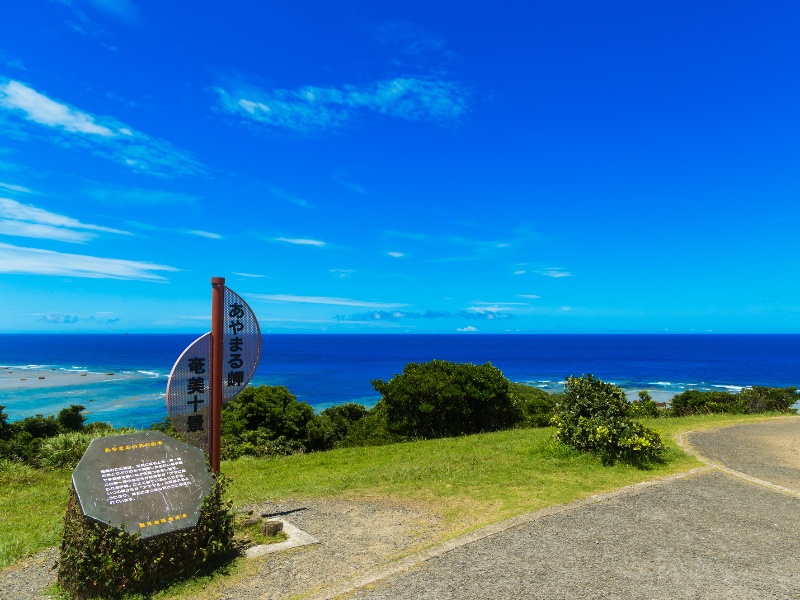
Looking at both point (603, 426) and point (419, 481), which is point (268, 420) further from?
point (603, 426)

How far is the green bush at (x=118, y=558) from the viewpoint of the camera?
458cm

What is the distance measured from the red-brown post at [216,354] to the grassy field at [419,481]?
1.68 m

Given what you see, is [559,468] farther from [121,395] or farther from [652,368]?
[652,368]

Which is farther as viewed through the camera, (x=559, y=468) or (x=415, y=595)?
(x=559, y=468)

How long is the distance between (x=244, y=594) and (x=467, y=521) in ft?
9.31

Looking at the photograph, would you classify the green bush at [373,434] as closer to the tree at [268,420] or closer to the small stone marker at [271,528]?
the tree at [268,420]

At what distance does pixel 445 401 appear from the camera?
1686 centimetres

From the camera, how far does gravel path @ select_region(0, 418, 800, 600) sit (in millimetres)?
4625

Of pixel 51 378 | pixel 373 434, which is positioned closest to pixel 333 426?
pixel 373 434

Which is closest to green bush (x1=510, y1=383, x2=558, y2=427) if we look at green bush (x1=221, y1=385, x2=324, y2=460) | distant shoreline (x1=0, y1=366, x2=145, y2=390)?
green bush (x1=221, y1=385, x2=324, y2=460)

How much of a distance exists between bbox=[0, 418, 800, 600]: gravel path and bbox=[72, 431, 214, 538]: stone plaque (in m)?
0.85

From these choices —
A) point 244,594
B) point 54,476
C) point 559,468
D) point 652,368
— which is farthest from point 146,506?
point 652,368

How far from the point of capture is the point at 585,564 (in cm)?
507

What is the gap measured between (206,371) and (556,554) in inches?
180
